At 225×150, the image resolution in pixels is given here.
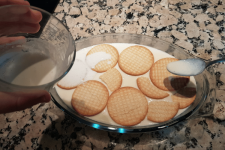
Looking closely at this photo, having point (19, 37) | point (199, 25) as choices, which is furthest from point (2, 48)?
point (199, 25)

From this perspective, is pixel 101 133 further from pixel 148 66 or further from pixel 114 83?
pixel 148 66

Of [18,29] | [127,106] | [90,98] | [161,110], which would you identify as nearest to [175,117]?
[161,110]

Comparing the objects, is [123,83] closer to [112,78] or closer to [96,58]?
[112,78]

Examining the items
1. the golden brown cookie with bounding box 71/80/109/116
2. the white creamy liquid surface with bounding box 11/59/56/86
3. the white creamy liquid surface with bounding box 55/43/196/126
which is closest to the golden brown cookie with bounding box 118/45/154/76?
the white creamy liquid surface with bounding box 55/43/196/126

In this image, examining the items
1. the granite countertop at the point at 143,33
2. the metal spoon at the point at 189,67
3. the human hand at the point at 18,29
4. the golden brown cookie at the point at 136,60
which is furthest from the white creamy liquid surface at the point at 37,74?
the metal spoon at the point at 189,67

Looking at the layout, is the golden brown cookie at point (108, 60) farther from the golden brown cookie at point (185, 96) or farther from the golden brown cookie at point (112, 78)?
the golden brown cookie at point (185, 96)
